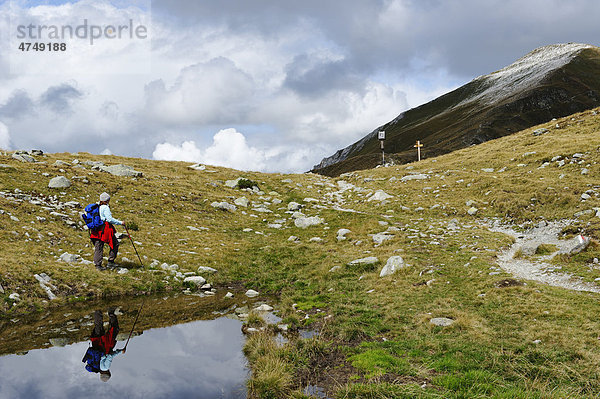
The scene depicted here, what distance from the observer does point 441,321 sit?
417 inches

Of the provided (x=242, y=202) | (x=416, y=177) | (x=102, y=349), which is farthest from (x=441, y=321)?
(x=416, y=177)

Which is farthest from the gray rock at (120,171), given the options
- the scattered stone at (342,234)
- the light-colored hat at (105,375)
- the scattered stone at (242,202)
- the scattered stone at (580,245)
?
the scattered stone at (580,245)

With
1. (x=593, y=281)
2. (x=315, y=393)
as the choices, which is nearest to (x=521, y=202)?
(x=593, y=281)

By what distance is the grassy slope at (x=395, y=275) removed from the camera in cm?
819

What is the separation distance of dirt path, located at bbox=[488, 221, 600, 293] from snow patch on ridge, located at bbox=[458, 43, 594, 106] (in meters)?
159

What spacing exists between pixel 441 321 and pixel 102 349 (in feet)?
32.0

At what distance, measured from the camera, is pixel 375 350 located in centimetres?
940

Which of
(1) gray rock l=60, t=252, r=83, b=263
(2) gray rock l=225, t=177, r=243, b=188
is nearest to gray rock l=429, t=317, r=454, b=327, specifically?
(1) gray rock l=60, t=252, r=83, b=263

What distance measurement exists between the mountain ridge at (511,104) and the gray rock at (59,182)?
7803 centimetres

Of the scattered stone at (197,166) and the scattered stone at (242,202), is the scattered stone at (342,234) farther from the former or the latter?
the scattered stone at (197,166)

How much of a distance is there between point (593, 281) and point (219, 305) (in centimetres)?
Result: 1295

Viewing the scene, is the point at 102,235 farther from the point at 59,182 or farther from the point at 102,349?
the point at 59,182

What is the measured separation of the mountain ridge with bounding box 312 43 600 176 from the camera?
385 feet

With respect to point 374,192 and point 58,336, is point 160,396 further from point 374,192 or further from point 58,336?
point 374,192
